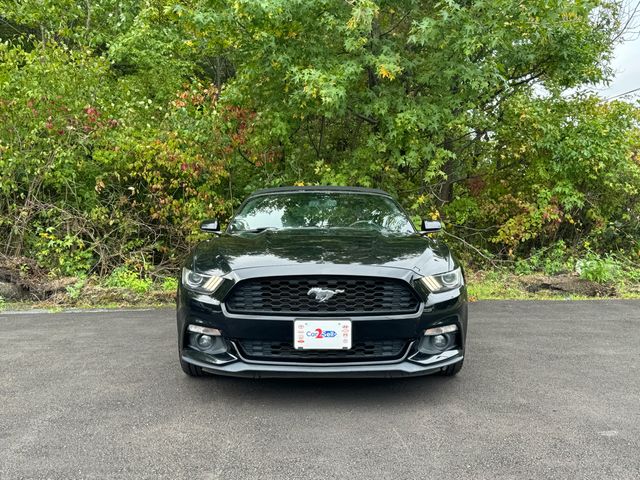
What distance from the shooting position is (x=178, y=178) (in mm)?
7637

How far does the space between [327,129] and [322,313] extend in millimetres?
5933

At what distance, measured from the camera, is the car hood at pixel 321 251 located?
10.0ft

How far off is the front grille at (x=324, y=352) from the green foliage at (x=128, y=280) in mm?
4136

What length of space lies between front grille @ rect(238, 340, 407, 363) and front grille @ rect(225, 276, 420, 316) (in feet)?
0.62

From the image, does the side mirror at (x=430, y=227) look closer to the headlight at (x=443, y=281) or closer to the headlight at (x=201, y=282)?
the headlight at (x=443, y=281)

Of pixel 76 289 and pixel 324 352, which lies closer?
pixel 324 352

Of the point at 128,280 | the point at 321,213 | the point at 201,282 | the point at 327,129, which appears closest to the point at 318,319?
the point at 201,282

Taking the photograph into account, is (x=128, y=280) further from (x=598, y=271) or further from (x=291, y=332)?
(x=598, y=271)

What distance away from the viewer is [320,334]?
286 cm

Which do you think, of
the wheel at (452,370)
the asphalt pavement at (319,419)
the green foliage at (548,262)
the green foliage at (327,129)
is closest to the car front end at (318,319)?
the asphalt pavement at (319,419)

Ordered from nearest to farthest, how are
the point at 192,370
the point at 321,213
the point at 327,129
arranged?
the point at 192,370 → the point at 321,213 → the point at 327,129

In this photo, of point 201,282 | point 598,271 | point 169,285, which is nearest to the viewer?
point 201,282

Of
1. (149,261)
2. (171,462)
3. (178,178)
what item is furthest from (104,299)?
(171,462)

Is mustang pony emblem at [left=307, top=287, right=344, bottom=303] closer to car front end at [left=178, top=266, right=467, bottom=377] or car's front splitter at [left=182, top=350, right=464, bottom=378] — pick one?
car front end at [left=178, top=266, right=467, bottom=377]
